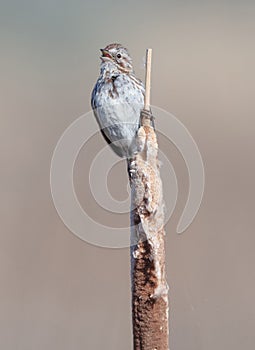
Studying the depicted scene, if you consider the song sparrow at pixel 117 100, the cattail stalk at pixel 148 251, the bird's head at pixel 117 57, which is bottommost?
the cattail stalk at pixel 148 251

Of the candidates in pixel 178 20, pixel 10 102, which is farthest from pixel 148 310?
pixel 178 20

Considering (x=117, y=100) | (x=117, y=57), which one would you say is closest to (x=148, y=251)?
(x=117, y=100)

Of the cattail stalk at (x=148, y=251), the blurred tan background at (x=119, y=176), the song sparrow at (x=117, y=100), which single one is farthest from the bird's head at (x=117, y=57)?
the cattail stalk at (x=148, y=251)

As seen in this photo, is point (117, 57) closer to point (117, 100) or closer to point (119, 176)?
point (117, 100)

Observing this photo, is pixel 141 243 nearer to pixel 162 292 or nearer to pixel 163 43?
pixel 162 292

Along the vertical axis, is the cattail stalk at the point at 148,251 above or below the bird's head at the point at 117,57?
below

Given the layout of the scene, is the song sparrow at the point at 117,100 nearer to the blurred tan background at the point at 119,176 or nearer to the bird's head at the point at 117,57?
the bird's head at the point at 117,57

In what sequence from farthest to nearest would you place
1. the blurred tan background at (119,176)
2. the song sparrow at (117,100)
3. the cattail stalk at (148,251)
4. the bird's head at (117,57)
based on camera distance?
the blurred tan background at (119,176), the bird's head at (117,57), the song sparrow at (117,100), the cattail stalk at (148,251)

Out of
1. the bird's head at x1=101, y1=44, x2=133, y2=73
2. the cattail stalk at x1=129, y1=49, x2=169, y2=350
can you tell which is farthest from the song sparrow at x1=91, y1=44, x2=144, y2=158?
the cattail stalk at x1=129, y1=49, x2=169, y2=350
